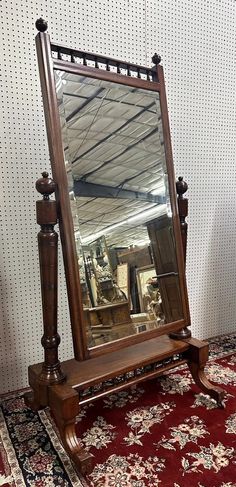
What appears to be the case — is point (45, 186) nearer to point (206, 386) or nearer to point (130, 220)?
point (130, 220)

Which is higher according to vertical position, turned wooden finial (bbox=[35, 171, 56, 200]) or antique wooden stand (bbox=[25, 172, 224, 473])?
turned wooden finial (bbox=[35, 171, 56, 200])

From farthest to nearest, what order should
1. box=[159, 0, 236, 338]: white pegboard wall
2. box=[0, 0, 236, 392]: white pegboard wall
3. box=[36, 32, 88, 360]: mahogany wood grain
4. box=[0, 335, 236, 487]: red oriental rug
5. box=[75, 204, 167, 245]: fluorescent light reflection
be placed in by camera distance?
box=[159, 0, 236, 338]: white pegboard wall
box=[0, 0, 236, 392]: white pegboard wall
box=[75, 204, 167, 245]: fluorescent light reflection
box=[36, 32, 88, 360]: mahogany wood grain
box=[0, 335, 236, 487]: red oriental rug

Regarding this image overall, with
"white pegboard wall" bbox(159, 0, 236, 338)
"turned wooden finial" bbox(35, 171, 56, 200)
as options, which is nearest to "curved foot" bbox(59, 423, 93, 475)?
"turned wooden finial" bbox(35, 171, 56, 200)

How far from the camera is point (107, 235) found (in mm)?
1398

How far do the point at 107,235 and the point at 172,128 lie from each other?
1049 mm

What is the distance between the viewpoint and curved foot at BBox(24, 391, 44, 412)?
1345 mm

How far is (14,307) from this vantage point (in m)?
1.70

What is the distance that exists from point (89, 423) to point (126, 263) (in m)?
0.72

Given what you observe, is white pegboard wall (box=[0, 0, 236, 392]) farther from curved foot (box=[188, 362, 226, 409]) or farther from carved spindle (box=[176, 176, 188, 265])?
curved foot (box=[188, 362, 226, 409])

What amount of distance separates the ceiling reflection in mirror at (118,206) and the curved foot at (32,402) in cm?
34

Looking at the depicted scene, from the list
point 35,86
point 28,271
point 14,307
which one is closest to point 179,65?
point 35,86

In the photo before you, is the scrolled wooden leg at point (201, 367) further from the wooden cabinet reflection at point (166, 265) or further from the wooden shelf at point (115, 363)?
the wooden cabinet reflection at point (166, 265)

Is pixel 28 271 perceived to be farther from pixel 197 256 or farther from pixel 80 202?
pixel 197 256

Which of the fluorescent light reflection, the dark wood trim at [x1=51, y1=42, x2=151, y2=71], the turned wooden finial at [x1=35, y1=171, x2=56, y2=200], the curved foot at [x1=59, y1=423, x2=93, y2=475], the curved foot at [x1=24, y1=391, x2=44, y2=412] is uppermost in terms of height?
the dark wood trim at [x1=51, y1=42, x2=151, y2=71]
